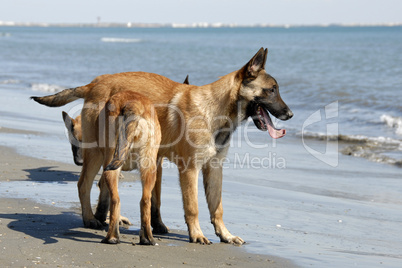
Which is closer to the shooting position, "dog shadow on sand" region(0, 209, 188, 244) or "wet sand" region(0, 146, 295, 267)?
"wet sand" region(0, 146, 295, 267)

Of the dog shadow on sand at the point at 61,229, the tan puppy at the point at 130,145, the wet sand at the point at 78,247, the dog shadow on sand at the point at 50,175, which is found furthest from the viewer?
the dog shadow on sand at the point at 50,175

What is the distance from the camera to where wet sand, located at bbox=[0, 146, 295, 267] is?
4.91 m

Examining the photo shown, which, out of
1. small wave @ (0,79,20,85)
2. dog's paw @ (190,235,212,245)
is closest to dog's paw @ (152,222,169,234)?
dog's paw @ (190,235,212,245)

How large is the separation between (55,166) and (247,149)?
3.80 metres

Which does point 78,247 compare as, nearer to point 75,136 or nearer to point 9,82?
point 75,136

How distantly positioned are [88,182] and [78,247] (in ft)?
3.44

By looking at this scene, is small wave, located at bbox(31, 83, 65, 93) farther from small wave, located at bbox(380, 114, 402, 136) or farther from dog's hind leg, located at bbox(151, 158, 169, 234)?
dog's hind leg, located at bbox(151, 158, 169, 234)

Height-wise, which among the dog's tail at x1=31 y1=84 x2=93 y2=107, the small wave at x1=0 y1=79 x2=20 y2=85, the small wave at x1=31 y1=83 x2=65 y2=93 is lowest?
the small wave at x1=31 y1=83 x2=65 y2=93

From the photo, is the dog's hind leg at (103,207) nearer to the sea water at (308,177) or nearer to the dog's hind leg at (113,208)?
the sea water at (308,177)

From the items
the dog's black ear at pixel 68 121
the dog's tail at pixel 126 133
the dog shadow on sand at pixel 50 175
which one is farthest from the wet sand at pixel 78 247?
the dog's black ear at pixel 68 121

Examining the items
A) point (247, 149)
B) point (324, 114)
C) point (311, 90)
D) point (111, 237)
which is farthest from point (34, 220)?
point (311, 90)

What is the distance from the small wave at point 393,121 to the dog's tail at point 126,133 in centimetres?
1021

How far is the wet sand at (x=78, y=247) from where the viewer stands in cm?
491

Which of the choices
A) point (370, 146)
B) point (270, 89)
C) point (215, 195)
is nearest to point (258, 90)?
point (270, 89)
